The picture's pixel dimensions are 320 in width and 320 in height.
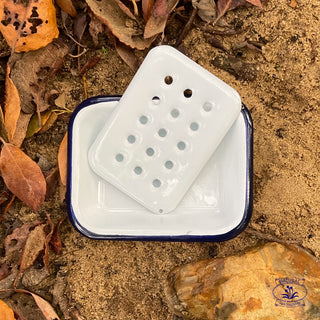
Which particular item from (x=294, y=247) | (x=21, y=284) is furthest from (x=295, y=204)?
(x=21, y=284)

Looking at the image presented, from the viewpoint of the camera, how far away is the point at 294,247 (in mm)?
1188

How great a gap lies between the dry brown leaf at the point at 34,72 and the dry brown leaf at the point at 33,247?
284 mm

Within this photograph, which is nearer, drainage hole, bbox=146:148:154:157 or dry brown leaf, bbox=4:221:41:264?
drainage hole, bbox=146:148:154:157

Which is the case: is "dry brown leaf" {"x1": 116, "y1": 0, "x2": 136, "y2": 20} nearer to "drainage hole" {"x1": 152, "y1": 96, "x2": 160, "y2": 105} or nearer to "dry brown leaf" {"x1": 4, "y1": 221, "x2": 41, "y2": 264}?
Answer: "drainage hole" {"x1": 152, "y1": 96, "x2": 160, "y2": 105}

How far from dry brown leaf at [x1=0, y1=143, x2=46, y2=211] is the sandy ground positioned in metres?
0.08

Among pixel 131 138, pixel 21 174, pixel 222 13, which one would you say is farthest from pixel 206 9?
pixel 21 174

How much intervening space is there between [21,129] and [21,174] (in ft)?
0.35

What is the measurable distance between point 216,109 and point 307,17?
0.36 m

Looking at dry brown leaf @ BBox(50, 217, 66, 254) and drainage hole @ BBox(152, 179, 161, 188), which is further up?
drainage hole @ BBox(152, 179, 161, 188)

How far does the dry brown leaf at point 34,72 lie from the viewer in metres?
1.20

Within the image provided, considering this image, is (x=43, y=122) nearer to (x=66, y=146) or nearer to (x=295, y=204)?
(x=66, y=146)

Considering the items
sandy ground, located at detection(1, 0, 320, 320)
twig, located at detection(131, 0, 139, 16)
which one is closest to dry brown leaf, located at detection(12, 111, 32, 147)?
sandy ground, located at detection(1, 0, 320, 320)

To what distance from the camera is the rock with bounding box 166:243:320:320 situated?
1132 millimetres

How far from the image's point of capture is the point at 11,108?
1187 mm
